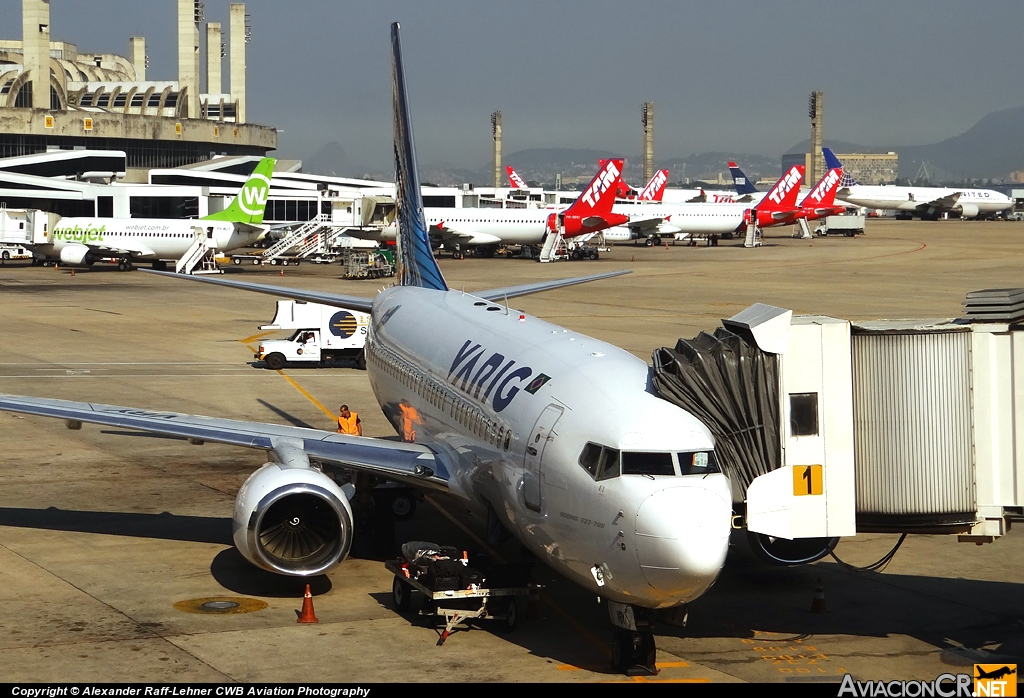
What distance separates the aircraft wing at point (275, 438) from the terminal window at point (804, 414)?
6.62m

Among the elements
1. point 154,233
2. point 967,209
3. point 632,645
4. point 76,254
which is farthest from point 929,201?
point 632,645

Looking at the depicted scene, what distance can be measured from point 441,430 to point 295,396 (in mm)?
19198

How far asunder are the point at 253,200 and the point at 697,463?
83134 mm

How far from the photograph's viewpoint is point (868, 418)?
52.6 feet

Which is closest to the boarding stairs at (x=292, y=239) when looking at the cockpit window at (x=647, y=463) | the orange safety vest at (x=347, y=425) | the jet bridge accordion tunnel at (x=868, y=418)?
the orange safety vest at (x=347, y=425)

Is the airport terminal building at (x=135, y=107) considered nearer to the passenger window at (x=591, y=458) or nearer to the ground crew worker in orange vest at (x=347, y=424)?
the ground crew worker in orange vest at (x=347, y=424)

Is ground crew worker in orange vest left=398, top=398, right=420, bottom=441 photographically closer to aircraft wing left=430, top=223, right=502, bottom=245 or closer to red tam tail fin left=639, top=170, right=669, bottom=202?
aircraft wing left=430, top=223, right=502, bottom=245

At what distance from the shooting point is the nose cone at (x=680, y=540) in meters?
13.8

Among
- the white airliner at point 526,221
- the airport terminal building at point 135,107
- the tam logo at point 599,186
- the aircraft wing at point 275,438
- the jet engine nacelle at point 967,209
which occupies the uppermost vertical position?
the airport terminal building at point 135,107

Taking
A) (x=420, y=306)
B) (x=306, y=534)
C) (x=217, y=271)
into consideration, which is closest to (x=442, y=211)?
(x=217, y=271)

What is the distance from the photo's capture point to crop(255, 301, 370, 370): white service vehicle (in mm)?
45594

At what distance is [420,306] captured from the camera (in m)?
26.6

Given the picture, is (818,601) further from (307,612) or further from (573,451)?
(307,612)

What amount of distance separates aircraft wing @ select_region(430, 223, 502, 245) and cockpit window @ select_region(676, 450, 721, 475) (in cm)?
8951
